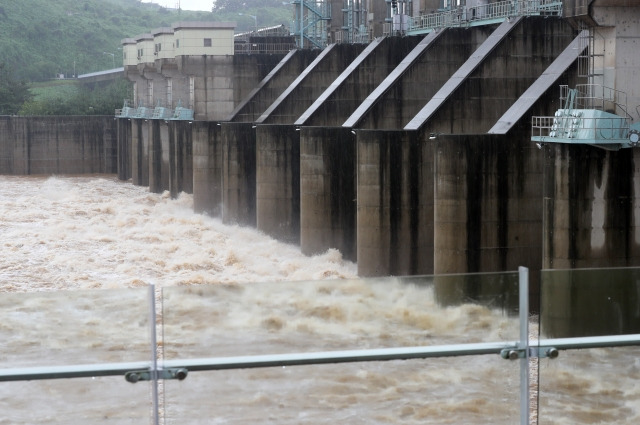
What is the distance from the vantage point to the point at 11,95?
7831 centimetres

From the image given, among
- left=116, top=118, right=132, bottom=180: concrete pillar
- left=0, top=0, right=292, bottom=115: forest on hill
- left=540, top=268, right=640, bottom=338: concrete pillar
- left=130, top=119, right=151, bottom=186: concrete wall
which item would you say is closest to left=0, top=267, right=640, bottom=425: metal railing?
left=540, top=268, right=640, bottom=338: concrete pillar

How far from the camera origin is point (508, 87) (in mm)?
24156

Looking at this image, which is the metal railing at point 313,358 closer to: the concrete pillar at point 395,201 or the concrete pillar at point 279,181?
the concrete pillar at point 395,201

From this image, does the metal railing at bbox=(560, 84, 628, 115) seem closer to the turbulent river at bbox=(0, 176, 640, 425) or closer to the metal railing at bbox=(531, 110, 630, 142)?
the metal railing at bbox=(531, 110, 630, 142)

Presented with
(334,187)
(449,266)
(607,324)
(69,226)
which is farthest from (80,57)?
(607,324)

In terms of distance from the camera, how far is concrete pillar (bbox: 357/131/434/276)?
24.0 metres

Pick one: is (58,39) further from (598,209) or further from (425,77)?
(598,209)

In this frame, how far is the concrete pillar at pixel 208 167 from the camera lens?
40781 mm

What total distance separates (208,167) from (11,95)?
41592 millimetres

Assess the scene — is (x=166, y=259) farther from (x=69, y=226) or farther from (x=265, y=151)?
(x=69, y=226)

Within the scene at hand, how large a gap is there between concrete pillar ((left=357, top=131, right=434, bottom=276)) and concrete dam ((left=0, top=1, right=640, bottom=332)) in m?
0.03

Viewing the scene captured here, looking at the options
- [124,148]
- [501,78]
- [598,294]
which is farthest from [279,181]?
[124,148]

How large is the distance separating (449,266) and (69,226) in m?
20.6

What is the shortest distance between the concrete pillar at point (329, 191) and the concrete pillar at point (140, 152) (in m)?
26.1
